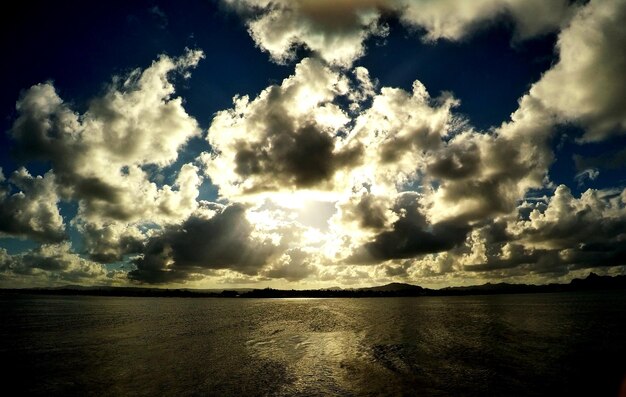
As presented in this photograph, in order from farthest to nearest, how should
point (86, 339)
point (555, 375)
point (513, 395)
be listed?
point (86, 339) < point (555, 375) < point (513, 395)

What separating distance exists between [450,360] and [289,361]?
1478 centimetres

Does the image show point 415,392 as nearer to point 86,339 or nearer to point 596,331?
point 86,339

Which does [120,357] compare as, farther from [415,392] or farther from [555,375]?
[555,375]

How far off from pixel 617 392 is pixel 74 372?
38416mm

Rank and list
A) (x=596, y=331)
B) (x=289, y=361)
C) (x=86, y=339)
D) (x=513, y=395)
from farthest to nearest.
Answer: (x=596, y=331) → (x=86, y=339) → (x=289, y=361) → (x=513, y=395)

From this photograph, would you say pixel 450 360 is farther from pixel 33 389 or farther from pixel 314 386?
pixel 33 389

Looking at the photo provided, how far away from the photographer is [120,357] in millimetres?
34219

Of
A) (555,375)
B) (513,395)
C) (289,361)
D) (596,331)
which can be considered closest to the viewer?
(513,395)

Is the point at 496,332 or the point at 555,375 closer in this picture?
the point at 555,375

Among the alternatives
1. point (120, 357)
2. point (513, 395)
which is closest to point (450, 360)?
point (513, 395)

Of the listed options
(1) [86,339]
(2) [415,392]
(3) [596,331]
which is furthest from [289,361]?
(3) [596,331]

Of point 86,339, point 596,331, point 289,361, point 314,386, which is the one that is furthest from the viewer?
point 596,331

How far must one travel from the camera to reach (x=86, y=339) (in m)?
46.4

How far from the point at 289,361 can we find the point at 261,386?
9474 mm
